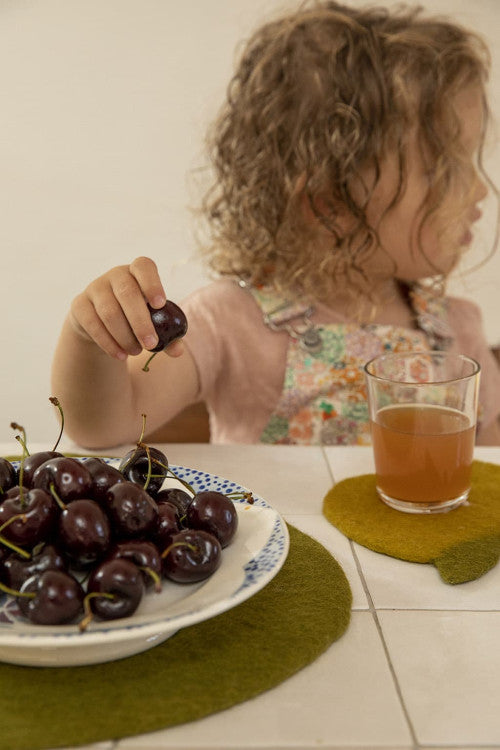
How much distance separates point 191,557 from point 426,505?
327 mm

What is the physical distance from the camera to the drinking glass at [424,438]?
0.75 m

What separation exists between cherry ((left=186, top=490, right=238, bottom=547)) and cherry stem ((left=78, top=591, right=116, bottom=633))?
0.11m

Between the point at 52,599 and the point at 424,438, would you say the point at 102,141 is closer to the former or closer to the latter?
the point at 424,438

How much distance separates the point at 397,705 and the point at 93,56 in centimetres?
214

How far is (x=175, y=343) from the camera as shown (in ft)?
2.38

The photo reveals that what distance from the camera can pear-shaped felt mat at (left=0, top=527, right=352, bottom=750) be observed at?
440 mm

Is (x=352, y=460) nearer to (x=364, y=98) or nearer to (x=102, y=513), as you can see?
(x=102, y=513)

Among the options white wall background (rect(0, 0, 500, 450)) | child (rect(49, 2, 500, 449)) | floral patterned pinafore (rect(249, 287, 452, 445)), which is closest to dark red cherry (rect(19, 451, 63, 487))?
child (rect(49, 2, 500, 449))

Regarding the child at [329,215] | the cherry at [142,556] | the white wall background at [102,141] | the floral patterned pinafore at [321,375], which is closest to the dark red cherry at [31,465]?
the cherry at [142,556]

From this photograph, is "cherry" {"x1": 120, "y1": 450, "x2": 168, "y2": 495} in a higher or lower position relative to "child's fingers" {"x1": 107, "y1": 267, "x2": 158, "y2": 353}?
lower

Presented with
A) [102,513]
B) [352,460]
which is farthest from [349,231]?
[102,513]

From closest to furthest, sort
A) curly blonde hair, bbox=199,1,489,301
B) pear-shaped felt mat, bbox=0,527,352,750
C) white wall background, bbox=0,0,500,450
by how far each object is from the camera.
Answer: pear-shaped felt mat, bbox=0,527,352,750 → curly blonde hair, bbox=199,1,489,301 → white wall background, bbox=0,0,500,450

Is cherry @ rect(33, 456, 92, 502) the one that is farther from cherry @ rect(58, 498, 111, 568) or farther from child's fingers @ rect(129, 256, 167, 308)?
child's fingers @ rect(129, 256, 167, 308)

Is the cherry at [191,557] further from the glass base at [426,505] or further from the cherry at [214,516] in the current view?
the glass base at [426,505]
